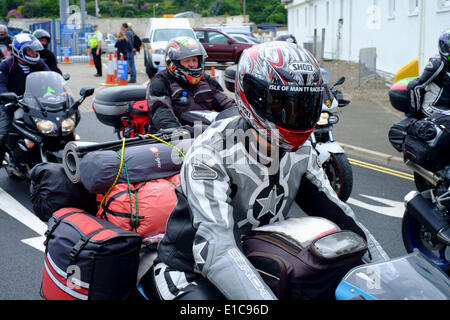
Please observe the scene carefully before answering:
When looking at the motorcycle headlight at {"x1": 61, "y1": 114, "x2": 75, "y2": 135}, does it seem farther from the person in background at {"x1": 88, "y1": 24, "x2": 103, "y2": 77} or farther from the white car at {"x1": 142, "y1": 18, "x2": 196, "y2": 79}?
the person in background at {"x1": 88, "y1": 24, "x2": 103, "y2": 77}

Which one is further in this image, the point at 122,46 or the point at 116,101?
the point at 122,46

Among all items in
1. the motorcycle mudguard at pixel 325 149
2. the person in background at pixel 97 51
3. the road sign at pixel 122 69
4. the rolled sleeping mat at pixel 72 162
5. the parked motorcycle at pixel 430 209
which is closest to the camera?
the rolled sleeping mat at pixel 72 162

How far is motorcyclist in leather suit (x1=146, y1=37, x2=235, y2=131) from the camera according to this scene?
6.06 metres

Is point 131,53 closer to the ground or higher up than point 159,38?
closer to the ground

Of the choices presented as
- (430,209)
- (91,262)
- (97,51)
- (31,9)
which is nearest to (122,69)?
(97,51)

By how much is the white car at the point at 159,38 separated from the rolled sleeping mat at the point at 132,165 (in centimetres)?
1706

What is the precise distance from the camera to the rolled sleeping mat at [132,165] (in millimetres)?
2614

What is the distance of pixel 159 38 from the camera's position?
75.1ft

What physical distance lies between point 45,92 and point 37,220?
1.69 m

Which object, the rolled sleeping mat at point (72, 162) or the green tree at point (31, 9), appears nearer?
the rolled sleeping mat at point (72, 162)

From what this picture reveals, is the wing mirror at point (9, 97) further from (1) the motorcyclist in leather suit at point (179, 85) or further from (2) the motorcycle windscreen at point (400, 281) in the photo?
(2) the motorcycle windscreen at point (400, 281)

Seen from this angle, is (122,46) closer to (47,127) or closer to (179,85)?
(47,127)

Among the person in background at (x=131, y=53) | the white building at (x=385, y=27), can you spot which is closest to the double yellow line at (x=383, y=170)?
the white building at (x=385, y=27)

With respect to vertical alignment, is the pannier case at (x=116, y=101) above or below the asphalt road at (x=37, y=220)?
above
